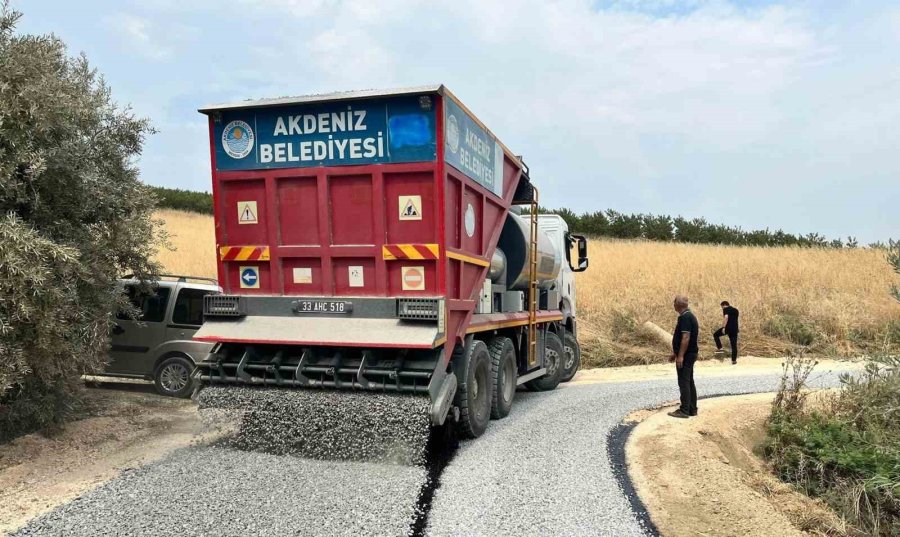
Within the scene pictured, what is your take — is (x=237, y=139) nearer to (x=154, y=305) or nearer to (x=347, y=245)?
(x=347, y=245)

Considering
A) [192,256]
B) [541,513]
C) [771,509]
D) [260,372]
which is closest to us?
[541,513]

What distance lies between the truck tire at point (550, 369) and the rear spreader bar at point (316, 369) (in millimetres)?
5103

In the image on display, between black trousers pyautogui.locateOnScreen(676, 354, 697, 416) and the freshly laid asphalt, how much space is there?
5.72 ft

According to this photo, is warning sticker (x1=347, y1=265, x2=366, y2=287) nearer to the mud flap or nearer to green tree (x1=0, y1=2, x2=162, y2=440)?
the mud flap

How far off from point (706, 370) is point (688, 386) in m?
6.90

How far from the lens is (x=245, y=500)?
4824 mm

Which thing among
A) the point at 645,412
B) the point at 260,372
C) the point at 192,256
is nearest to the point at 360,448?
the point at 260,372

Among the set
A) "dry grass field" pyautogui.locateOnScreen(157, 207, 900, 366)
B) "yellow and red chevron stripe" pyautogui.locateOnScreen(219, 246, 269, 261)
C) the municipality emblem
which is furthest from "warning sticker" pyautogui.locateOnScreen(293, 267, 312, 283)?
"dry grass field" pyautogui.locateOnScreen(157, 207, 900, 366)

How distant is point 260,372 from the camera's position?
618 cm

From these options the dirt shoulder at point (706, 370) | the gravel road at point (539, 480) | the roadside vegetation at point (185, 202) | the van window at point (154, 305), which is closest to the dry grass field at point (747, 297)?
the dirt shoulder at point (706, 370)

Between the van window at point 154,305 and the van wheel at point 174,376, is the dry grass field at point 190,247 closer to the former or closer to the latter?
the van window at point 154,305

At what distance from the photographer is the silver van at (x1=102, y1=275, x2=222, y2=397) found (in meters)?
9.05

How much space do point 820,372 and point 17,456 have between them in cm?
1357

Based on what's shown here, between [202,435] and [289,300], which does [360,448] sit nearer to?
[289,300]
